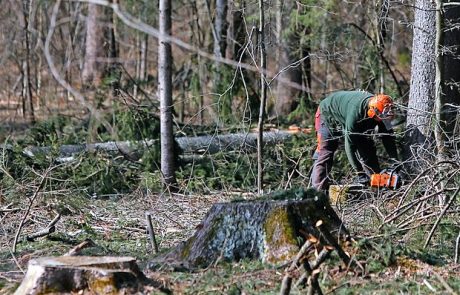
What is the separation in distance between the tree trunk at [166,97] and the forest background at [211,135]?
0.04m

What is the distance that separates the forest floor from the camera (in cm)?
687

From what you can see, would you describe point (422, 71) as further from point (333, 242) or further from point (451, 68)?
point (333, 242)

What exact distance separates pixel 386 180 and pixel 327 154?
140 cm

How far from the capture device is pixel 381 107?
10867 mm

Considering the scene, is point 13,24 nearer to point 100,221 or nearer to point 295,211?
point 100,221

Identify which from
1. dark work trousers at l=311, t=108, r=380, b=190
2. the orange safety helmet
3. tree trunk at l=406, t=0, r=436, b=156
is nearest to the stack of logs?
the orange safety helmet

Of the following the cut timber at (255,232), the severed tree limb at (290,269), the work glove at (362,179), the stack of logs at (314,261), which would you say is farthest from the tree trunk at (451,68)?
the severed tree limb at (290,269)

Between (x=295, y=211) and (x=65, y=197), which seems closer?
(x=295, y=211)

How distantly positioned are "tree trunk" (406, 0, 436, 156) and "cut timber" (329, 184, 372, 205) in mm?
939

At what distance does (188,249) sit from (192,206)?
3719 mm

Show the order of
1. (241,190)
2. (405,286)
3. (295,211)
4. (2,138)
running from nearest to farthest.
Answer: (405,286) → (295,211) → (241,190) → (2,138)

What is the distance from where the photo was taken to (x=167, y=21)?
1164cm

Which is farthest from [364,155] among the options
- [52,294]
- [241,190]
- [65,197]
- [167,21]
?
[52,294]

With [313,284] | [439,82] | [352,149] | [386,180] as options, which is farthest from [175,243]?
[439,82]
